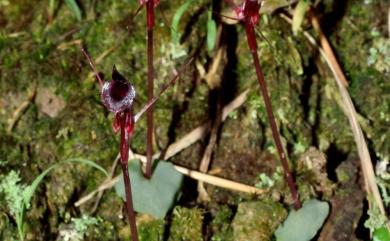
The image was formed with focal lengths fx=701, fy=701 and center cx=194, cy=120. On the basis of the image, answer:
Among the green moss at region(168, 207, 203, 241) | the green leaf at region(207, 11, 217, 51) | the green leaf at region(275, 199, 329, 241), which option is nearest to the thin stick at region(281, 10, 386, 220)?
the green leaf at region(275, 199, 329, 241)

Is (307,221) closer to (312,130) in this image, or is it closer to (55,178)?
(312,130)

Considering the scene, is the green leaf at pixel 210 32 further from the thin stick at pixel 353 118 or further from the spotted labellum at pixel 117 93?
the spotted labellum at pixel 117 93

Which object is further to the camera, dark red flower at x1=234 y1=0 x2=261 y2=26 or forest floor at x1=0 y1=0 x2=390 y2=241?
forest floor at x1=0 y1=0 x2=390 y2=241

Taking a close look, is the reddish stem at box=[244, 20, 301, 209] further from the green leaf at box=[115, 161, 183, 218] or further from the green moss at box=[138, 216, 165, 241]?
the green moss at box=[138, 216, 165, 241]

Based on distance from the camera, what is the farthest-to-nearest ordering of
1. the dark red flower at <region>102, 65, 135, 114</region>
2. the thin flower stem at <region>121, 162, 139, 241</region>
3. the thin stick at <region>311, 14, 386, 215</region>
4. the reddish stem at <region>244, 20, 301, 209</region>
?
the thin stick at <region>311, 14, 386, 215</region>
the reddish stem at <region>244, 20, 301, 209</region>
the thin flower stem at <region>121, 162, 139, 241</region>
the dark red flower at <region>102, 65, 135, 114</region>

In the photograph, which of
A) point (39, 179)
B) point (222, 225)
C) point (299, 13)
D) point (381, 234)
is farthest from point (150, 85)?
point (381, 234)

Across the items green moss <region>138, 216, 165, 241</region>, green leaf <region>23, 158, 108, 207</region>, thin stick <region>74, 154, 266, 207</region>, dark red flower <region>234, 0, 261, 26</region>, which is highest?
dark red flower <region>234, 0, 261, 26</region>
